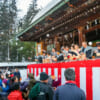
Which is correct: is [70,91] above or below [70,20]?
below

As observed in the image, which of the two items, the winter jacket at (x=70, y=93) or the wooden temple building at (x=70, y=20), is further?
the wooden temple building at (x=70, y=20)

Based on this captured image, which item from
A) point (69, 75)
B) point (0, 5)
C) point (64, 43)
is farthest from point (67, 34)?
point (0, 5)

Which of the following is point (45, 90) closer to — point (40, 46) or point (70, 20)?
point (70, 20)

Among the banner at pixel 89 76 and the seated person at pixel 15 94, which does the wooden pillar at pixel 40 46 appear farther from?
the seated person at pixel 15 94

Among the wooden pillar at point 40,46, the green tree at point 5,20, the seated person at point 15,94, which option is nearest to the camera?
the seated person at point 15,94

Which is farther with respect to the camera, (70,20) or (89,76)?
(70,20)

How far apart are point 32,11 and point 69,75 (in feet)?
131

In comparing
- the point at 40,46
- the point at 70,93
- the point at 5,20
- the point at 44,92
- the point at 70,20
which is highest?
the point at 5,20

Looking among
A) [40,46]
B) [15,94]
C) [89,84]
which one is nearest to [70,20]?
[89,84]

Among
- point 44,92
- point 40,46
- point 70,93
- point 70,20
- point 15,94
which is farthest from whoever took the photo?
point 40,46

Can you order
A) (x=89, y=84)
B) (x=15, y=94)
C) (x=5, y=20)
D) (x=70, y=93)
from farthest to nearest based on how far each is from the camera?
(x=5, y=20) < (x=89, y=84) < (x=15, y=94) < (x=70, y=93)

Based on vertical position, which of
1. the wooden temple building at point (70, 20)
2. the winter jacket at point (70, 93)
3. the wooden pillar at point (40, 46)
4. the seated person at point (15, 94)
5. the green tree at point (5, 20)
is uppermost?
the green tree at point (5, 20)

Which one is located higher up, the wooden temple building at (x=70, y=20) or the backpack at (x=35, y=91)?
the wooden temple building at (x=70, y=20)

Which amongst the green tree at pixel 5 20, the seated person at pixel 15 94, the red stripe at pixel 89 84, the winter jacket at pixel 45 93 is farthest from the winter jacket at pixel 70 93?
the green tree at pixel 5 20
